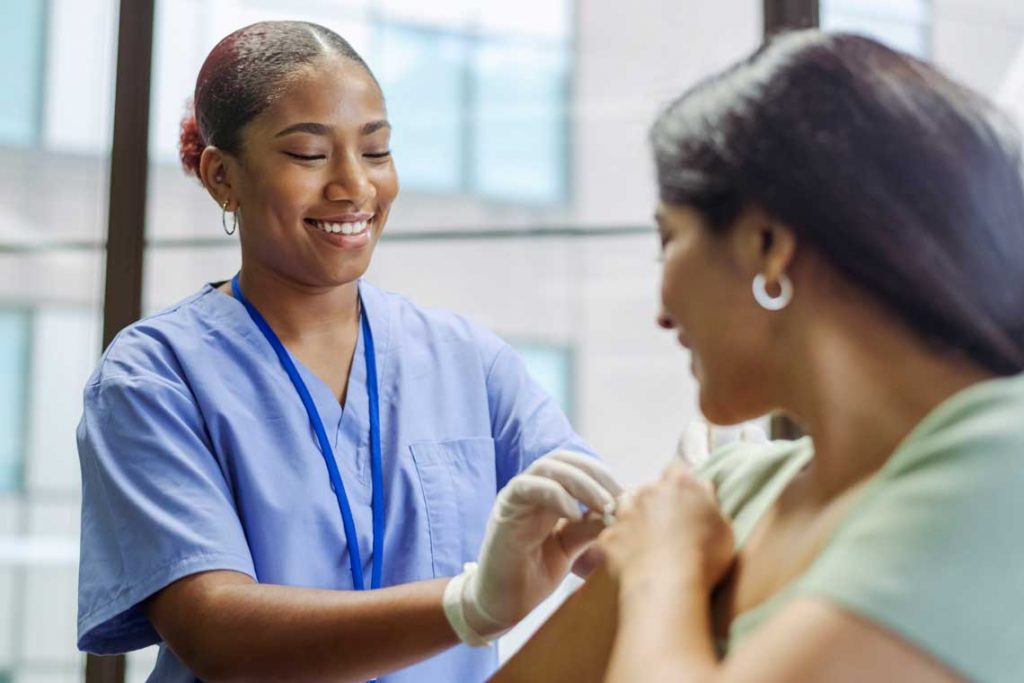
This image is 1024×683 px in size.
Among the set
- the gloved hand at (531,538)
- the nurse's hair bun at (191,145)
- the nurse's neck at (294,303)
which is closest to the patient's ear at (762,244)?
the gloved hand at (531,538)

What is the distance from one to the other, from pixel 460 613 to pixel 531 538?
0.41ft

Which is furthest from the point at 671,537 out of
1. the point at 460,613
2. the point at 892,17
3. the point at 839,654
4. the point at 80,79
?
the point at 80,79

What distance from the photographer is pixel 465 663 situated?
5.31 feet

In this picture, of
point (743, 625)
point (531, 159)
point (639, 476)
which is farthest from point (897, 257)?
point (531, 159)

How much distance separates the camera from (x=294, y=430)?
1605mm

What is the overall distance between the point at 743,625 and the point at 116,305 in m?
2.22

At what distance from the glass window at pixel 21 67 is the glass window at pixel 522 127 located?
3.72ft

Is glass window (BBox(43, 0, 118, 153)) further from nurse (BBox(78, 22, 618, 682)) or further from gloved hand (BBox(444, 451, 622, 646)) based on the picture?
gloved hand (BBox(444, 451, 622, 646))

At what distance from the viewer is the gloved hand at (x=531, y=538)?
3.79ft

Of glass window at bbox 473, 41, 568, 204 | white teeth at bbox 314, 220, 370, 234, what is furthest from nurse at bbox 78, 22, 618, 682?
glass window at bbox 473, 41, 568, 204

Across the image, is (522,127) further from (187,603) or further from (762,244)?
(762,244)

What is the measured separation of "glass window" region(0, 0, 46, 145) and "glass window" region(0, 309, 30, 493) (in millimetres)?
531

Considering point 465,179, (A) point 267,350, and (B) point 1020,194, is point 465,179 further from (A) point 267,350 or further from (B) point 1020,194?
(B) point 1020,194

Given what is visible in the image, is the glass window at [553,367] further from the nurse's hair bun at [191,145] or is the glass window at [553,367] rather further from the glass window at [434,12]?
the nurse's hair bun at [191,145]
